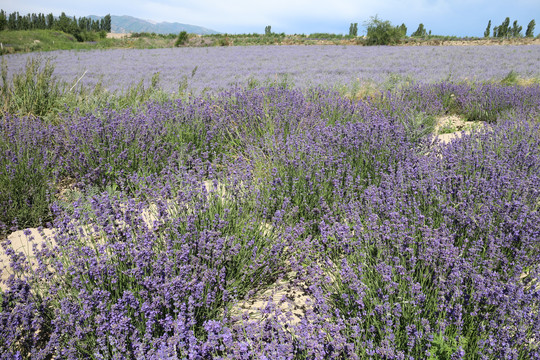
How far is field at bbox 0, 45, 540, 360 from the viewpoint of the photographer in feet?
4.66

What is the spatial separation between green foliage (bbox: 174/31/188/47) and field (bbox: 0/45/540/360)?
2950 cm

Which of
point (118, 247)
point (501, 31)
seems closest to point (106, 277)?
point (118, 247)

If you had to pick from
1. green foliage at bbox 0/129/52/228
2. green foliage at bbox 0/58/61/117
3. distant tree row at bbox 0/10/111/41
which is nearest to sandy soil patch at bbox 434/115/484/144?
green foliage at bbox 0/129/52/228

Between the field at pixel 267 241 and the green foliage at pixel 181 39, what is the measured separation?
2950 cm

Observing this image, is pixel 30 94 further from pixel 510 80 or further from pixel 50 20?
pixel 50 20

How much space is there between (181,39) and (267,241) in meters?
33.7

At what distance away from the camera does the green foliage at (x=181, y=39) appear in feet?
103

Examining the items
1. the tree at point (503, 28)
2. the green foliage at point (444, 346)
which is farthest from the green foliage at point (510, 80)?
the tree at point (503, 28)

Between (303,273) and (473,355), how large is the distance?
2.79ft

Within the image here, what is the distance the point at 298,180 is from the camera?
108 inches

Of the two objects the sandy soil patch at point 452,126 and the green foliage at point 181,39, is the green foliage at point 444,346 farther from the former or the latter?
the green foliage at point 181,39

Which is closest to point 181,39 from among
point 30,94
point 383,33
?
point 383,33

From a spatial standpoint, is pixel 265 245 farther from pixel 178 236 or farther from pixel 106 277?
pixel 106 277

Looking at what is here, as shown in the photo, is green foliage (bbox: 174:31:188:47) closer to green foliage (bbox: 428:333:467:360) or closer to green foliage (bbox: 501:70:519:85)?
green foliage (bbox: 501:70:519:85)
